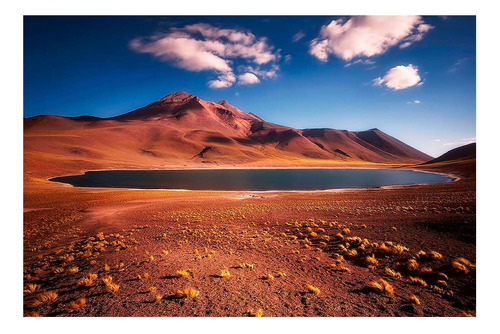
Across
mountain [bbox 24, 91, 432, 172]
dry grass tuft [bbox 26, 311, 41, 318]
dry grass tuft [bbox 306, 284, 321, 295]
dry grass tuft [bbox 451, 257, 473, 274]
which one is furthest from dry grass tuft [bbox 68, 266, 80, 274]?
mountain [bbox 24, 91, 432, 172]

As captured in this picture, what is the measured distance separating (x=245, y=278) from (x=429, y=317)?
3.94 meters

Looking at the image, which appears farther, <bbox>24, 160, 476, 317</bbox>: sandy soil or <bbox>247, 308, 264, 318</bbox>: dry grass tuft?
<bbox>24, 160, 476, 317</bbox>: sandy soil

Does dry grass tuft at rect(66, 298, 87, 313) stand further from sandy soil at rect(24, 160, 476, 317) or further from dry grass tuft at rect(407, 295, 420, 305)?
dry grass tuft at rect(407, 295, 420, 305)

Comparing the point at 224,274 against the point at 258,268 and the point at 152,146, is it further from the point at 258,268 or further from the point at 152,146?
the point at 152,146

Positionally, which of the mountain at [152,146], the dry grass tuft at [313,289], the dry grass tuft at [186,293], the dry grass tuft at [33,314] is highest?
the mountain at [152,146]

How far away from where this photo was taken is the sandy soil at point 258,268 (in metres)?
4.25

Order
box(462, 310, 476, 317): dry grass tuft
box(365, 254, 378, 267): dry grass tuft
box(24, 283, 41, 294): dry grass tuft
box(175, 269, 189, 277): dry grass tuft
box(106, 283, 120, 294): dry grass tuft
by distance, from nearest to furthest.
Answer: box(462, 310, 476, 317): dry grass tuft, box(106, 283, 120, 294): dry grass tuft, box(24, 283, 41, 294): dry grass tuft, box(175, 269, 189, 277): dry grass tuft, box(365, 254, 378, 267): dry grass tuft

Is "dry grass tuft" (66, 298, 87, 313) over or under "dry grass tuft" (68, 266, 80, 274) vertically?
over

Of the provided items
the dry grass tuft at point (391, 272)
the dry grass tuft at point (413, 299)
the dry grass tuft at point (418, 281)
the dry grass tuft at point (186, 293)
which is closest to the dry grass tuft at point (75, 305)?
the dry grass tuft at point (186, 293)

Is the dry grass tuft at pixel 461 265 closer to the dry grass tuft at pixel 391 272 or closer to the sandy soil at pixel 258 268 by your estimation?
the sandy soil at pixel 258 268

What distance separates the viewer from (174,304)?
4180 mm

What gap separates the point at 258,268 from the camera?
5.98 m

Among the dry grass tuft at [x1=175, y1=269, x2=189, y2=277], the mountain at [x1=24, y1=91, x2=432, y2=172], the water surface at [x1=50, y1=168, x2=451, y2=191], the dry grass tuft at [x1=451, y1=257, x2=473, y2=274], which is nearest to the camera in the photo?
the dry grass tuft at [x1=451, y1=257, x2=473, y2=274]

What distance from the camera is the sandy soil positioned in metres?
4.25
